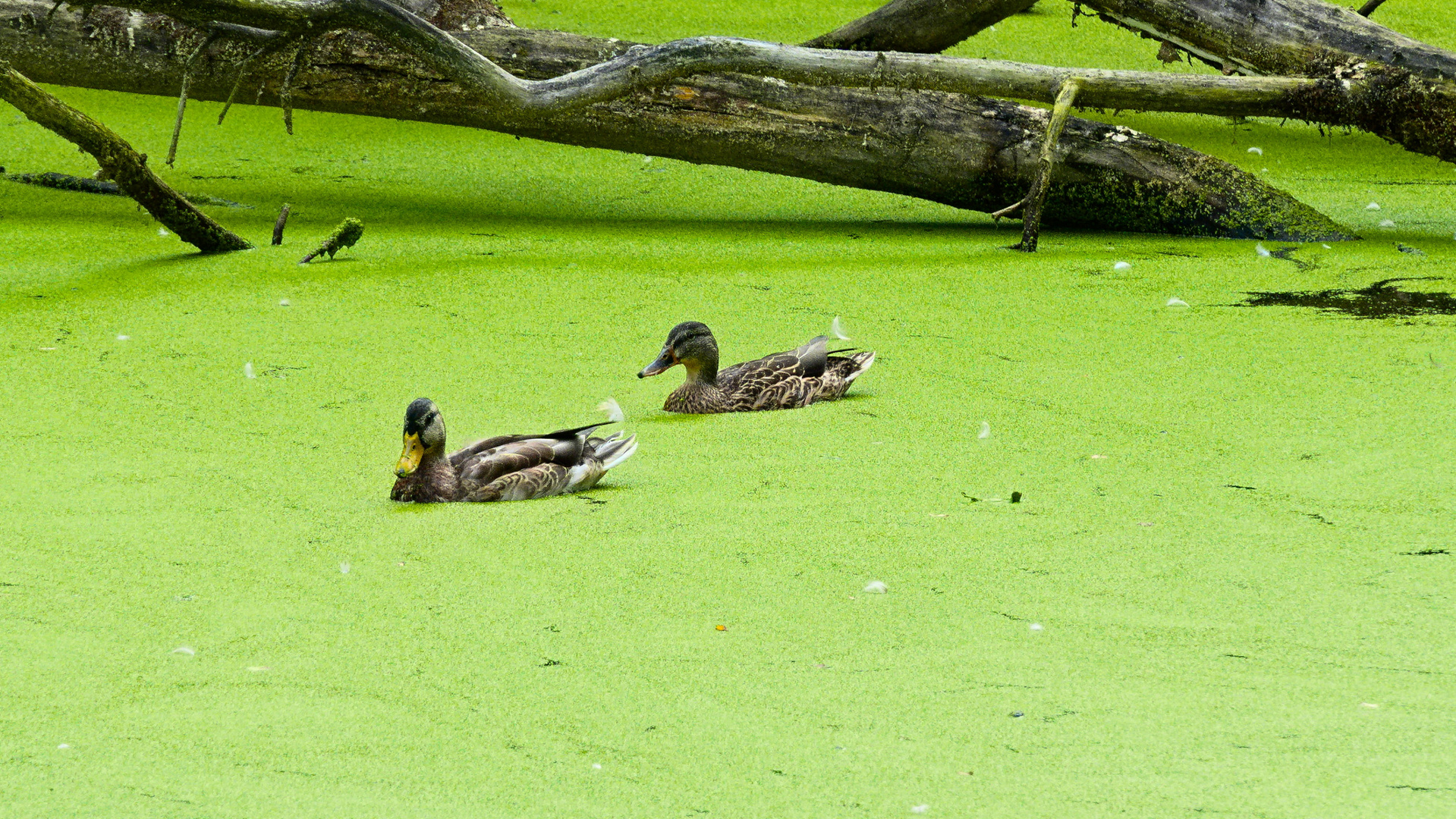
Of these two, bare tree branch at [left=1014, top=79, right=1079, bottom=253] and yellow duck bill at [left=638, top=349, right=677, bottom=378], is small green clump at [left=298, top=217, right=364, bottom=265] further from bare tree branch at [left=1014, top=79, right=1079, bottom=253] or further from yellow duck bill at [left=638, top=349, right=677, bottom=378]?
bare tree branch at [left=1014, top=79, right=1079, bottom=253]

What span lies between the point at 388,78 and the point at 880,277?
7.53 feet

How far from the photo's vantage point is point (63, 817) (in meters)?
2.01

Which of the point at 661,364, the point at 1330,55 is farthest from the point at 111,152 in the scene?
the point at 1330,55

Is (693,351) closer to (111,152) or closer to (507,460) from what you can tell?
(507,460)

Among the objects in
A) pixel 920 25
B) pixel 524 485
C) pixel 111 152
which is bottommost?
pixel 524 485

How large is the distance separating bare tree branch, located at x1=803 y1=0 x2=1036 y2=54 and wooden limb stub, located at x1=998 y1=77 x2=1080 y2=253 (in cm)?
138

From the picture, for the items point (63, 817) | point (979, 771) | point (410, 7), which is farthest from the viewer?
point (410, 7)

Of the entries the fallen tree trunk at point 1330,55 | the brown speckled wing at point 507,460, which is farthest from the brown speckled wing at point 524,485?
the fallen tree trunk at point 1330,55

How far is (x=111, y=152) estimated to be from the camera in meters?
5.18

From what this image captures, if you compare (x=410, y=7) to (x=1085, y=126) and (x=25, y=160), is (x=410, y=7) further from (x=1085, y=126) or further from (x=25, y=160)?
(x=1085, y=126)

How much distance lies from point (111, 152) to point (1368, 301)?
425 cm

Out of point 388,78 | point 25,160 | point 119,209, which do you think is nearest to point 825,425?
point 388,78

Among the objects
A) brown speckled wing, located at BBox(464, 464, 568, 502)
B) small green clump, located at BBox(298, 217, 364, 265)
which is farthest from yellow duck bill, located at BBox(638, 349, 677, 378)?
small green clump, located at BBox(298, 217, 364, 265)

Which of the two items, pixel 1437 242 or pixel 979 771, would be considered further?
pixel 1437 242
